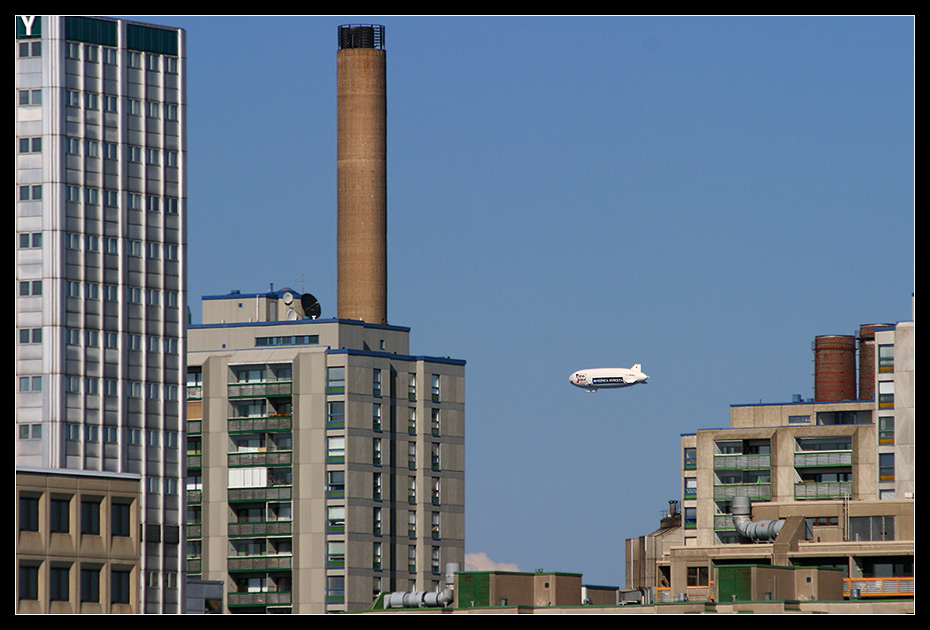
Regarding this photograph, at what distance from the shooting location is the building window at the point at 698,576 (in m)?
144

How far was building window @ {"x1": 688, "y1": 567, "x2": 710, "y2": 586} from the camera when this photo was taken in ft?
472

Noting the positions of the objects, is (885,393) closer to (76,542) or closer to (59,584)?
(76,542)

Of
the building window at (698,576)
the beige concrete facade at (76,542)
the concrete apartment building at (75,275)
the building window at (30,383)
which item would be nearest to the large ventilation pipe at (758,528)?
the building window at (698,576)

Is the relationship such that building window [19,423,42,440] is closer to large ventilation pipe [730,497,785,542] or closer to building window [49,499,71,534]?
building window [49,499,71,534]

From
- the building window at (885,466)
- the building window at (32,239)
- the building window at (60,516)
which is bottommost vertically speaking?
the building window at (60,516)

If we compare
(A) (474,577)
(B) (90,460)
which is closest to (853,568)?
(A) (474,577)

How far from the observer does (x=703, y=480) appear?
199 meters

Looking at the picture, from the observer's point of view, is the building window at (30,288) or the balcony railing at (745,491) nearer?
the balcony railing at (745,491)

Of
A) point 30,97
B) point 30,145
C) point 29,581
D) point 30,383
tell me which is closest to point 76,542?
point 29,581

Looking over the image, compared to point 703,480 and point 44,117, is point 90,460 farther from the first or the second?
point 703,480

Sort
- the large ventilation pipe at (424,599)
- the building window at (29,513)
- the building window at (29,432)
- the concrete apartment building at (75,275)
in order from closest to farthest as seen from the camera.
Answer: the building window at (29,513)
the large ventilation pipe at (424,599)
the building window at (29,432)
the concrete apartment building at (75,275)

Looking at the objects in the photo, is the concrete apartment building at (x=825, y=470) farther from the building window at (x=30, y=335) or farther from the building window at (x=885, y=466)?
the building window at (x=30, y=335)

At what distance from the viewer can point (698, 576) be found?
144 meters
